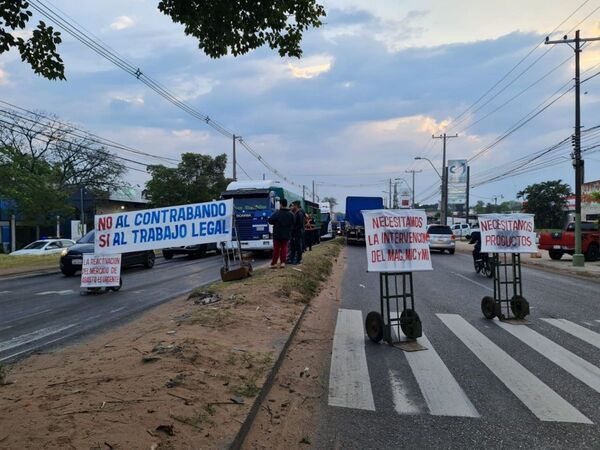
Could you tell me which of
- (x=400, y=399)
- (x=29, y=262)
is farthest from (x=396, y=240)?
(x=29, y=262)

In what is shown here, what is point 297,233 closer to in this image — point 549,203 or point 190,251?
point 190,251

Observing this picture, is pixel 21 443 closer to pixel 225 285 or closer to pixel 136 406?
pixel 136 406

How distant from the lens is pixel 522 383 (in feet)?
18.4

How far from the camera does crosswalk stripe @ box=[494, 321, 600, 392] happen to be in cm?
584

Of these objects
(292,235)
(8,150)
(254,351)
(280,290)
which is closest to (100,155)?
(8,150)

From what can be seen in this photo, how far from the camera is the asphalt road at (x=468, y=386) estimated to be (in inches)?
168

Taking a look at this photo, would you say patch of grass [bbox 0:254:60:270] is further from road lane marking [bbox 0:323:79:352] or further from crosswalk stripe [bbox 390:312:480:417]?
crosswalk stripe [bbox 390:312:480:417]

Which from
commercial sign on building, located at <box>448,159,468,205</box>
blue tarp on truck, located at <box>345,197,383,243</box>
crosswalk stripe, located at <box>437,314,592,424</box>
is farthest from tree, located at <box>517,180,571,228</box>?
crosswalk stripe, located at <box>437,314,592,424</box>

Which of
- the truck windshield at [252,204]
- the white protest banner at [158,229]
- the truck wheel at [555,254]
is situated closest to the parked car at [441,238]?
the truck wheel at [555,254]

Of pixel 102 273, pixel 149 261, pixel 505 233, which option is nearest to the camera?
pixel 505 233

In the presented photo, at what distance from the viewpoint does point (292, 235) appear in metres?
15.0

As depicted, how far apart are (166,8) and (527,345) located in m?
6.41

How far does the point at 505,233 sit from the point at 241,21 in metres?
6.63

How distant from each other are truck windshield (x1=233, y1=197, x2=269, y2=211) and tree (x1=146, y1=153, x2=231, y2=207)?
75.9 feet
